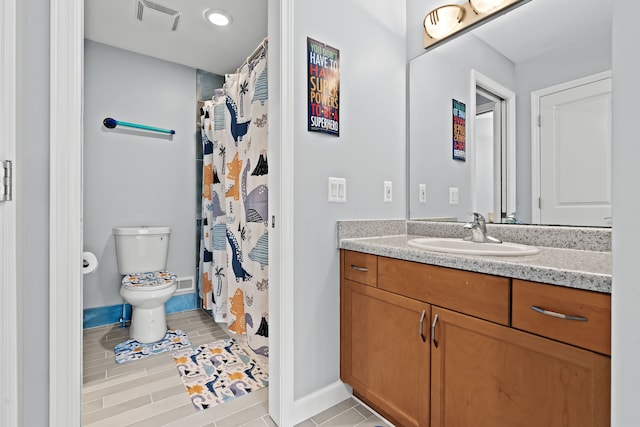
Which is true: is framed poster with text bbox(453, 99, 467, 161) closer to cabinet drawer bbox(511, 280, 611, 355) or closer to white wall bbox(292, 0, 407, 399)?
white wall bbox(292, 0, 407, 399)

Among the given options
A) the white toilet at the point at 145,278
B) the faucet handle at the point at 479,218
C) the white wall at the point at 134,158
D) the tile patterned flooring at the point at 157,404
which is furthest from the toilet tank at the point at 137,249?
the faucet handle at the point at 479,218

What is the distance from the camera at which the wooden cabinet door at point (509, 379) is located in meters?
0.77

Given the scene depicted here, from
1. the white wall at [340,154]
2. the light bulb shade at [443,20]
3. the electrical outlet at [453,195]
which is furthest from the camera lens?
the electrical outlet at [453,195]

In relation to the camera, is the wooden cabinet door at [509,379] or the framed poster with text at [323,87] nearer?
the wooden cabinet door at [509,379]

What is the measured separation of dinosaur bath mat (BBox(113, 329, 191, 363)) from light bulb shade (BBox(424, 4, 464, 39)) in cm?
252

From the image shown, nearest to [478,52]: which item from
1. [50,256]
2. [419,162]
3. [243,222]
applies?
[419,162]

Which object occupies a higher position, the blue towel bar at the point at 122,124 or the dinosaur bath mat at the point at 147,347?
the blue towel bar at the point at 122,124

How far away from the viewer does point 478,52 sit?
1571 mm

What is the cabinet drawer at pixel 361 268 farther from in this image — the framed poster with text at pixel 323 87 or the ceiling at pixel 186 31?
the ceiling at pixel 186 31

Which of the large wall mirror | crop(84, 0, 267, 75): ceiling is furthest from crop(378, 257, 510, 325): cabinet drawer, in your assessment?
crop(84, 0, 267, 75): ceiling

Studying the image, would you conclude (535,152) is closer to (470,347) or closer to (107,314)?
(470,347)

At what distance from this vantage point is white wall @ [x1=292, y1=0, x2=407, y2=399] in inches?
56.5

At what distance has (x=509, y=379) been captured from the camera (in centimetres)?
93
